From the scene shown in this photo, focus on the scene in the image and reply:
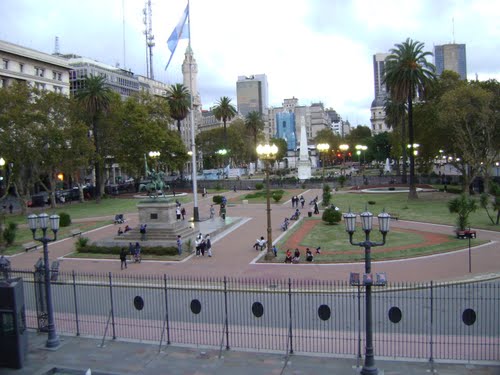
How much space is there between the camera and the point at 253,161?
152250mm

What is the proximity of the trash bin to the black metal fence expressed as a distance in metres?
2.36

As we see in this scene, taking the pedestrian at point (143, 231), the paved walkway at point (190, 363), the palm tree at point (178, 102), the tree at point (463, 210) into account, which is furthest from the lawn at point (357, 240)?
the palm tree at point (178, 102)

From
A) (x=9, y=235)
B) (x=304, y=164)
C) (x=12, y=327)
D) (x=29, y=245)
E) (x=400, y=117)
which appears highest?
(x=400, y=117)

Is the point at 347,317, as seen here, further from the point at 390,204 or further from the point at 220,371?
the point at 390,204

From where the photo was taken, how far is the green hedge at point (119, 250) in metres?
29.6

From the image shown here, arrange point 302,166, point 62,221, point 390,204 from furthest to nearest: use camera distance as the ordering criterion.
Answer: point 302,166 → point 390,204 → point 62,221

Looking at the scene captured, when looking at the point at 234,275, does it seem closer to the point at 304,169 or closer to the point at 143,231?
the point at 143,231

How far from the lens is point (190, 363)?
14.0 m

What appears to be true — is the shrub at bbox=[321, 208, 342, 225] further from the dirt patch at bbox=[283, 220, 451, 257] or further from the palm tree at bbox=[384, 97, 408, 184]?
the palm tree at bbox=[384, 97, 408, 184]

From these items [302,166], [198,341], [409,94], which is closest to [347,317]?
[198,341]

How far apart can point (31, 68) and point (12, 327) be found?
7393 centimetres

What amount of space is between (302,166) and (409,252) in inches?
2591

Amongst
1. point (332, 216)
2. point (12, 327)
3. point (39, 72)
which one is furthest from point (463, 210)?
point (39, 72)

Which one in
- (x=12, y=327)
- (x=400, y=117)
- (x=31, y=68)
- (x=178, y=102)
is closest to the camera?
(x=12, y=327)
